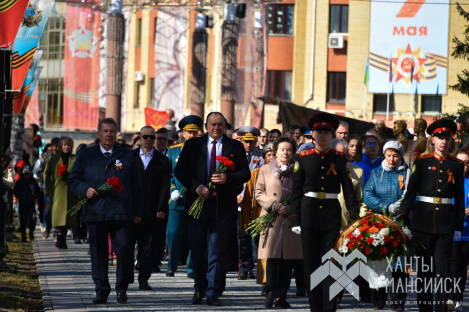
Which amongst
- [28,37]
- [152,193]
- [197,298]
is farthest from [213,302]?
[28,37]

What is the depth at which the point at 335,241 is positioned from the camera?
10.1m

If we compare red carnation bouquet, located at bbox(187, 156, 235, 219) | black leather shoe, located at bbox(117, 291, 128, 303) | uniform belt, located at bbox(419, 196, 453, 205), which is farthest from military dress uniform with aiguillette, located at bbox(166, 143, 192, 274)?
uniform belt, located at bbox(419, 196, 453, 205)

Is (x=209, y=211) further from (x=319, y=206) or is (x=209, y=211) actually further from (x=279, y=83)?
(x=279, y=83)

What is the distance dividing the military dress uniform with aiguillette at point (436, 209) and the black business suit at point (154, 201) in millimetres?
3867

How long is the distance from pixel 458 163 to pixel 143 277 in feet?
14.2

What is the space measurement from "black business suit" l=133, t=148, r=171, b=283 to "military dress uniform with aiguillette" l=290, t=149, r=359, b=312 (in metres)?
3.27

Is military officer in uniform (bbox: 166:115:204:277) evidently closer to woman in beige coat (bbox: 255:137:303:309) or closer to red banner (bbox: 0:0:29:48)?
woman in beige coat (bbox: 255:137:303:309)

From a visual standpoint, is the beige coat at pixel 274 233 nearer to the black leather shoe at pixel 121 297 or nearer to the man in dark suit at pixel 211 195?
the man in dark suit at pixel 211 195

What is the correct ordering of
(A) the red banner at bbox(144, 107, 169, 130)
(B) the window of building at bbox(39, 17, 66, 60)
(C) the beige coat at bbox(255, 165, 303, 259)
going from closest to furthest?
(C) the beige coat at bbox(255, 165, 303, 259), (A) the red banner at bbox(144, 107, 169, 130), (B) the window of building at bbox(39, 17, 66, 60)

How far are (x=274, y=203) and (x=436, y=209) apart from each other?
6.65ft

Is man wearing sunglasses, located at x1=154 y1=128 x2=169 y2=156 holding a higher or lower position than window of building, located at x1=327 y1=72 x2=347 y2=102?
lower

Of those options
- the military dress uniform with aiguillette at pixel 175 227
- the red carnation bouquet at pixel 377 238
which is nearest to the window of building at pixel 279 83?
the military dress uniform with aiguillette at pixel 175 227

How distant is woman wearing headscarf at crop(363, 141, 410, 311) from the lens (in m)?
11.2

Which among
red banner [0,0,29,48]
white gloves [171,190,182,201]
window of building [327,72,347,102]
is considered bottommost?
white gloves [171,190,182,201]
